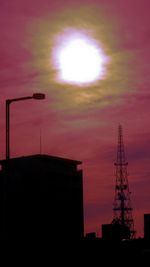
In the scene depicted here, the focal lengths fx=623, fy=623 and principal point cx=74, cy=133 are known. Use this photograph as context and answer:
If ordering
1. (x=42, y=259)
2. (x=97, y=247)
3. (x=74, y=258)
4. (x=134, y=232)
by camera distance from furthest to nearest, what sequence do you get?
(x=134, y=232)
(x=97, y=247)
(x=74, y=258)
(x=42, y=259)

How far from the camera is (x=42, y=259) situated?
56.7 m

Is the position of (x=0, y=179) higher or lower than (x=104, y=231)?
higher

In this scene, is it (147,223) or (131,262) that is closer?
(131,262)

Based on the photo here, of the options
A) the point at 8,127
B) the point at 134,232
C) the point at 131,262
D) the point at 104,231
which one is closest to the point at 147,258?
the point at 131,262

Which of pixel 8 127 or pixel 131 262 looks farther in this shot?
pixel 131 262

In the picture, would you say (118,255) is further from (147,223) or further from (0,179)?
(0,179)

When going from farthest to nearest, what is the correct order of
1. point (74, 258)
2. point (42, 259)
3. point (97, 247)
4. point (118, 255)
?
point (97, 247) < point (118, 255) < point (74, 258) < point (42, 259)

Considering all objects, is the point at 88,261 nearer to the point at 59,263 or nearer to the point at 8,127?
the point at 59,263

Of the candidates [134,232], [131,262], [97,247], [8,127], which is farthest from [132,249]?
[134,232]

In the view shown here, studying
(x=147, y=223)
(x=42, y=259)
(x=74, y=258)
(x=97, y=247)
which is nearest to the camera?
(x=42, y=259)

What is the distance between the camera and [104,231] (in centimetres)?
15775

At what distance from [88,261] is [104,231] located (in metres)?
95.6

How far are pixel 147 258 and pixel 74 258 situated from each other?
7.96 metres

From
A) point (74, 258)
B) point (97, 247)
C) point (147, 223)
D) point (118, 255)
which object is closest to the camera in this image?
point (74, 258)
